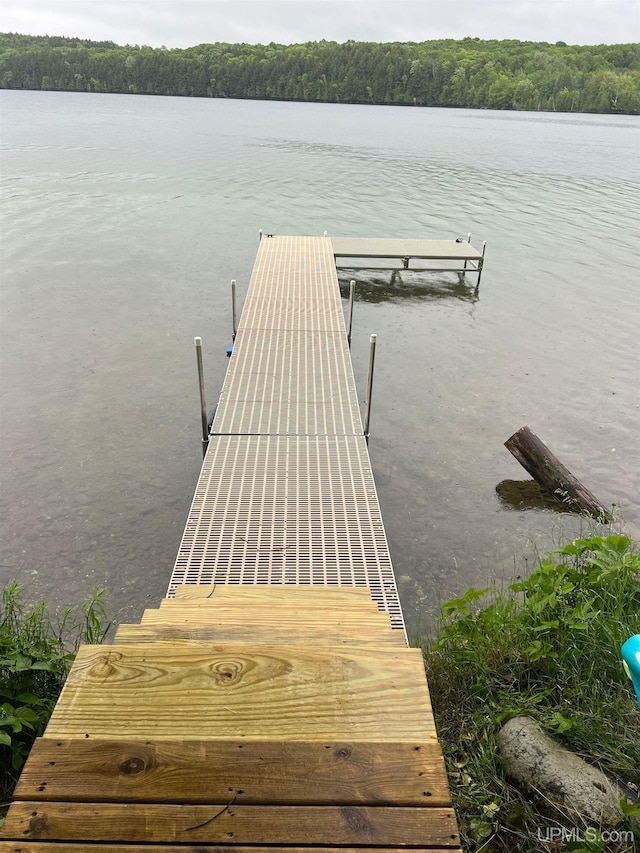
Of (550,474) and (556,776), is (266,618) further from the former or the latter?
(550,474)

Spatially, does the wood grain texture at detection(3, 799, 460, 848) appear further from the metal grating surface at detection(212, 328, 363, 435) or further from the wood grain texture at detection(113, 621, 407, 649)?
the metal grating surface at detection(212, 328, 363, 435)

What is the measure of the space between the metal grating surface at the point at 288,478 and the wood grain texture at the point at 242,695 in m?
2.28

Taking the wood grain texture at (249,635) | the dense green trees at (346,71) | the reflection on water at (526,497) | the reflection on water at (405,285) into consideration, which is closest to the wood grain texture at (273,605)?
the wood grain texture at (249,635)

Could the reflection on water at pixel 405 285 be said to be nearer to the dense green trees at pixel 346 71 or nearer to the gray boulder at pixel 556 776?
the gray boulder at pixel 556 776

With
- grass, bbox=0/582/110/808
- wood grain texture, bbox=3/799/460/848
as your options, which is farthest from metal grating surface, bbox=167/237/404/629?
wood grain texture, bbox=3/799/460/848

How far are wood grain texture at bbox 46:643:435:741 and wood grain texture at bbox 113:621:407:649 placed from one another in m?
0.37

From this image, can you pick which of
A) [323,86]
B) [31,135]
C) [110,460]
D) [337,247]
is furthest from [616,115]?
[110,460]

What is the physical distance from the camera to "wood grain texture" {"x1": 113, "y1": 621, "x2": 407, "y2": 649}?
2244 millimetres

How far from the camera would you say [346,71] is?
89.9 meters

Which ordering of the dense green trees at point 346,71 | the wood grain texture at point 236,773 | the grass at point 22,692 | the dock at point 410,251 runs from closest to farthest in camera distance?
the wood grain texture at point 236,773 → the grass at point 22,692 → the dock at point 410,251 → the dense green trees at point 346,71

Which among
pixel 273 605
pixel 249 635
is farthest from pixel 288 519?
pixel 249 635

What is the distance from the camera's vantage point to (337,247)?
14.1 meters

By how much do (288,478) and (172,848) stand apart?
426cm

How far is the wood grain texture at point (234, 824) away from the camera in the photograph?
132 cm
